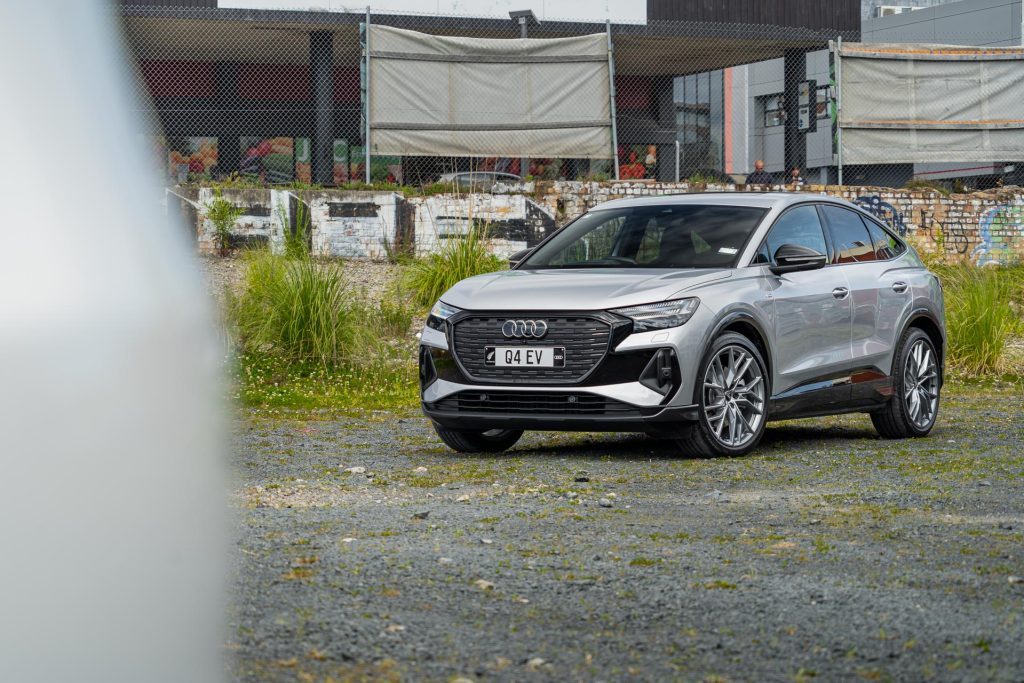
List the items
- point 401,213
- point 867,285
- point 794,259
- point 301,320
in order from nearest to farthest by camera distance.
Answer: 1. point 794,259
2. point 867,285
3. point 301,320
4. point 401,213

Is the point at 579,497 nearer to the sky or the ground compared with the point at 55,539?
nearer to the ground

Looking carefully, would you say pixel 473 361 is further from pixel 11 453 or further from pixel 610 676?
→ pixel 11 453

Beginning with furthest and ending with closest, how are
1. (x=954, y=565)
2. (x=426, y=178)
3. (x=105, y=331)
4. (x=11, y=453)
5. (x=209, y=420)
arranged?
(x=426, y=178) < (x=954, y=565) < (x=209, y=420) < (x=11, y=453) < (x=105, y=331)

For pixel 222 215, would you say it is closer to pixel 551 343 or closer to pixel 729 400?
pixel 551 343

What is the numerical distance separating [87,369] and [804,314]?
6912mm

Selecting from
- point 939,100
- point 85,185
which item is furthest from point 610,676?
point 939,100

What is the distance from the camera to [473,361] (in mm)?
8234

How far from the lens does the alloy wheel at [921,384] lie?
9.72 meters

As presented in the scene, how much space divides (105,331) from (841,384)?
24.0 ft

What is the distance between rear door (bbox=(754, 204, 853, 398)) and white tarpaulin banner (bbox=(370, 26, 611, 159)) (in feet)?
31.1

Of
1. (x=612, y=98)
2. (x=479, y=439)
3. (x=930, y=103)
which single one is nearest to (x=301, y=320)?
(x=479, y=439)

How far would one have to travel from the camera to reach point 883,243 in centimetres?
1003

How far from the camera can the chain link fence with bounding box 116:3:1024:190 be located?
1830 centimetres

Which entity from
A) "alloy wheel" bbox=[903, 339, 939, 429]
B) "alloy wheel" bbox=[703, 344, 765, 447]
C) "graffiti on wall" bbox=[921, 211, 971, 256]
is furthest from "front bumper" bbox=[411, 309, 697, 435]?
"graffiti on wall" bbox=[921, 211, 971, 256]
